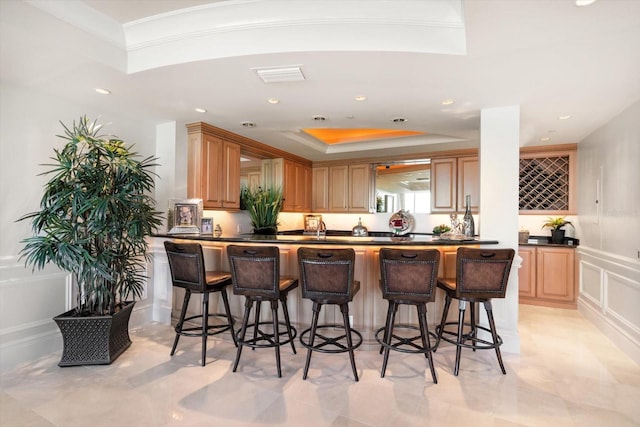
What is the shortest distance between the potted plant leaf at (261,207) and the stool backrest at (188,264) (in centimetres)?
182

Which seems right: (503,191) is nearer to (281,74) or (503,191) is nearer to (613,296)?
(613,296)

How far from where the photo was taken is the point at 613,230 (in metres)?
3.31

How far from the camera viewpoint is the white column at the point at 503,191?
3.00 meters

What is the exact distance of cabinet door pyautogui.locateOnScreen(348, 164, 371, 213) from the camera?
579 centimetres

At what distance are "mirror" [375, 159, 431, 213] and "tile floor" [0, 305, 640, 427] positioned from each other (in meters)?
2.88

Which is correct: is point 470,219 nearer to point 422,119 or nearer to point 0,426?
point 422,119

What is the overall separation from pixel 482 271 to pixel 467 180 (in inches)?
115

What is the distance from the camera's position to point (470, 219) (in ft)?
10.8

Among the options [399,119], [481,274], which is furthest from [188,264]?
[399,119]

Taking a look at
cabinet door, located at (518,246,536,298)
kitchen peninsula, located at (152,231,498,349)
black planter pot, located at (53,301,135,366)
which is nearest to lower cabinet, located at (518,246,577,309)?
cabinet door, located at (518,246,536,298)

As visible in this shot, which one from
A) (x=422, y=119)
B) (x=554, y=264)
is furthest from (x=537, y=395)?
(x=554, y=264)

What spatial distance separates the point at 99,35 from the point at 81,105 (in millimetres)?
1189

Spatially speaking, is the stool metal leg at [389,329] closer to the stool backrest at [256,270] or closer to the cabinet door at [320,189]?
the stool backrest at [256,270]

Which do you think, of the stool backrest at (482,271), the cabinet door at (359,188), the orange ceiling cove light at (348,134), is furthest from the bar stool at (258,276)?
the cabinet door at (359,188)
